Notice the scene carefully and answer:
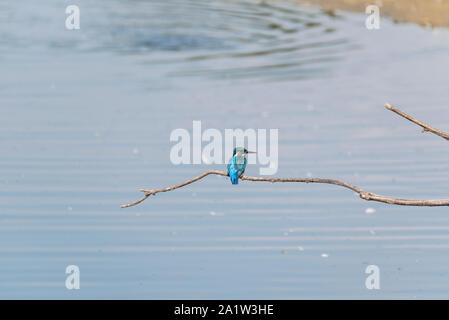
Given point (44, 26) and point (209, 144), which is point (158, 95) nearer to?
point (209, 144)

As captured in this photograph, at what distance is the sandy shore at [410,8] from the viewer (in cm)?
1595

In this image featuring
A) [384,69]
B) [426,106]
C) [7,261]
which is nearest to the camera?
[7,261]

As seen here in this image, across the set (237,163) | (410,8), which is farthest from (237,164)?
(410,8)

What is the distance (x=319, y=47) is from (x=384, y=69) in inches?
79.6

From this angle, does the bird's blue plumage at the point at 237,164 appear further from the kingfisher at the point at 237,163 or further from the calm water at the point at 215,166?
the calm water at the point at 215,166

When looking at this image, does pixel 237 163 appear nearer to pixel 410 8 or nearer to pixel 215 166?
pixel 215 166

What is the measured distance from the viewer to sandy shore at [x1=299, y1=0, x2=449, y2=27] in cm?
1595

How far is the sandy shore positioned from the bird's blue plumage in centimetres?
1124

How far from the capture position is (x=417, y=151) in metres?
9.27

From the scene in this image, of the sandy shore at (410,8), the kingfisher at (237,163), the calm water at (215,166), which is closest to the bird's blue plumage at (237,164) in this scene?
the kingfisher at (237,163)

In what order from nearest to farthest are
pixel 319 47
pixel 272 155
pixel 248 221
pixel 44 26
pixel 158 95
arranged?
pixel 248 221, pixel 272 155, pixel 158 95, pixel 319 47, pixel 44 26

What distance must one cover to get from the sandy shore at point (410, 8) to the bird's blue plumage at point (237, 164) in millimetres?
11241

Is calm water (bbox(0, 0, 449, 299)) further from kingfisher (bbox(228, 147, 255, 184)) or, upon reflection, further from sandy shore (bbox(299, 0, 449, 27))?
kingfisher (bbox(228, 147, 255, 184))

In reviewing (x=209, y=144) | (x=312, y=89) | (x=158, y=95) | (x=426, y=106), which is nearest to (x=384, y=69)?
(x=312, y=89)
